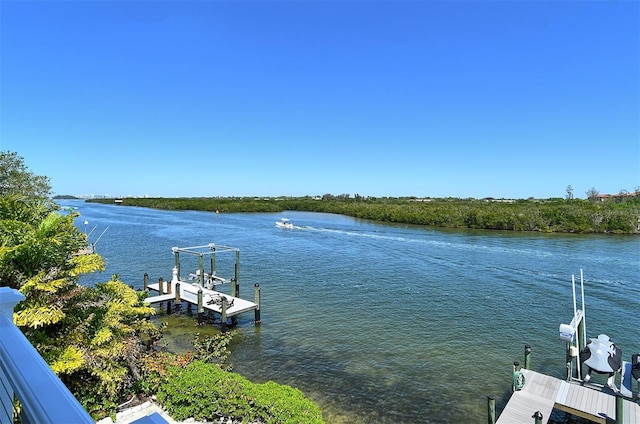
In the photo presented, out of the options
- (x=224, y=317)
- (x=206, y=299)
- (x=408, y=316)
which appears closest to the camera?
(x=224, y=317)

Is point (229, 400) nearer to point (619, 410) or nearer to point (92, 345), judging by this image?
point (92, 345)

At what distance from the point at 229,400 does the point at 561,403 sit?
8.32 m

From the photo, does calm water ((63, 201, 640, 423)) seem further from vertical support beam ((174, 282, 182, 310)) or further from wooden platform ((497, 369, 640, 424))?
wooden platform ((497, 369, 640, 424))

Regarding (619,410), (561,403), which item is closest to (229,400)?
(561,403)

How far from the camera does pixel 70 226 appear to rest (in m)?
8.63

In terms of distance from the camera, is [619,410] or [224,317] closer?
[619,410]

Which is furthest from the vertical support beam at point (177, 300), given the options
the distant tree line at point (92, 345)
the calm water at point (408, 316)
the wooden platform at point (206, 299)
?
the distant tree line at point (92, 345)

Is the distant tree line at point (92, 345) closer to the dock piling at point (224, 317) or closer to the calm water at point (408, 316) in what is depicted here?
the calm water at point (408, 316)

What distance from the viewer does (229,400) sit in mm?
8234

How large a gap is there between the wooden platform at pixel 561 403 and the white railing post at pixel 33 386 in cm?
1046

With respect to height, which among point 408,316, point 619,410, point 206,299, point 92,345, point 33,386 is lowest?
point 408,316

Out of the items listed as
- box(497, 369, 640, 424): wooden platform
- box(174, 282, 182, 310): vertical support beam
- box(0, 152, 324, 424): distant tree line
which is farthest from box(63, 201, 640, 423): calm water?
box(0, 152, 324, 424): distant tree line

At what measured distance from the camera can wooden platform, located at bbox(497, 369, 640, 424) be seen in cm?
928

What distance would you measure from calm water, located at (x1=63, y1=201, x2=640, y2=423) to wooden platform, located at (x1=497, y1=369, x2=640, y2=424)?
1.74 metres
